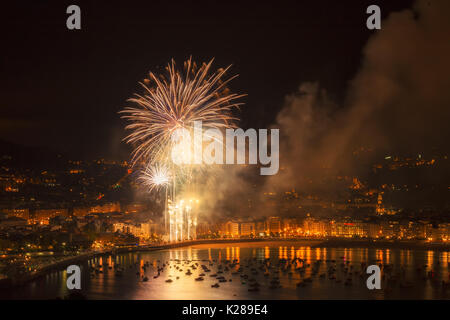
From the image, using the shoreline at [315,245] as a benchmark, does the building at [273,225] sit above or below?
below

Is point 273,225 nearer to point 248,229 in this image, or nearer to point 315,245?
point 248,229

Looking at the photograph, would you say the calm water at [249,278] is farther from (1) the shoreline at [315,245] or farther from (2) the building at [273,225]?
(2) the building at [273,225]

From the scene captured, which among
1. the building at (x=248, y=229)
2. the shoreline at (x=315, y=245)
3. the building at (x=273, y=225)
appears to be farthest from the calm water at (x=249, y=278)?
the building at (x=273, y=225)

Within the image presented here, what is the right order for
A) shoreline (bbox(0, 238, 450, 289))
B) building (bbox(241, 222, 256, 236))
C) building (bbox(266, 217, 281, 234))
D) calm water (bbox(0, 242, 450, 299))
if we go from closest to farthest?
1. calm water (bbox(0, 242, 450, 299))
2. shoreline (bbox(0, 238, 450, 289))
3. building (bbox(241, 222, 256, 236))
4. building (bbox(266, 217, 281, 234))

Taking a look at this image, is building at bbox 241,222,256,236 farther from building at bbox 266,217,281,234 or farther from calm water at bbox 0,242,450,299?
calm water at bbox 0,242,450,299

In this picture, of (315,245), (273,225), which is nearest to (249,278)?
(315,245)

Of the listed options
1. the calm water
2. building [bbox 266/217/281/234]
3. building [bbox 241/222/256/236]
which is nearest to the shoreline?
the calm water
